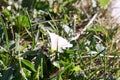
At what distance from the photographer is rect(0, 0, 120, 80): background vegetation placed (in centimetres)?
143

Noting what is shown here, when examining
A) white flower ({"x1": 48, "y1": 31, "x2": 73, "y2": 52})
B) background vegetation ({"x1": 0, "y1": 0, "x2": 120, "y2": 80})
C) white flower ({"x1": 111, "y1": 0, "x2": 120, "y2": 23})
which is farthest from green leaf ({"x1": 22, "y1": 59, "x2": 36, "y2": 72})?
white flower ({"x1": 111, "y1": 0, "x2": 120, "y2": 23})

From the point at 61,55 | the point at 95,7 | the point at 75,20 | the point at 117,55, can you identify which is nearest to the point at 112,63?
the point at 117,55

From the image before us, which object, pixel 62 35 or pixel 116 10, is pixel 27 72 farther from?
pixel 116 10

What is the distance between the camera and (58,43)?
151cm

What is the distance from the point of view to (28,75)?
1397 mm

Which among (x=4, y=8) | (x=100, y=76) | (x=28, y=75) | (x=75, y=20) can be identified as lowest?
(x=100, y=76)

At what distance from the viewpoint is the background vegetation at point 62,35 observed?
1.43m

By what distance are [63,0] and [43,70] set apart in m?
0.64

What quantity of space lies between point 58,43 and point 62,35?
0.50 feet

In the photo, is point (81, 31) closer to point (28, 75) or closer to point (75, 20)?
point (75, 20)

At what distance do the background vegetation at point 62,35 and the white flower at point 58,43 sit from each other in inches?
1.0

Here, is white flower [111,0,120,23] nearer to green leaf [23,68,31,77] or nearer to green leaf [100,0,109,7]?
green leaf [100,0,109,7]

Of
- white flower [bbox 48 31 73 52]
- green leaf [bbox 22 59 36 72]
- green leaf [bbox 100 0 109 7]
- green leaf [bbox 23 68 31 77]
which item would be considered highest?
green leaf [bbox 100 0 109 7]

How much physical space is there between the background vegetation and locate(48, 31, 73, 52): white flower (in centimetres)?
3
